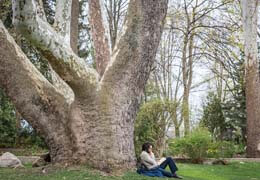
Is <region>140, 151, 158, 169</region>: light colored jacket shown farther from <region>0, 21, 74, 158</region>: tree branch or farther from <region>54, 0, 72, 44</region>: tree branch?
<region>54, 0, 72, 44</region>: tree branch

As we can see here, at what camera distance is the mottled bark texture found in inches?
454

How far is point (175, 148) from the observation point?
10625mm

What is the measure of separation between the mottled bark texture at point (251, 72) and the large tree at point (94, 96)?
6203 millimetres

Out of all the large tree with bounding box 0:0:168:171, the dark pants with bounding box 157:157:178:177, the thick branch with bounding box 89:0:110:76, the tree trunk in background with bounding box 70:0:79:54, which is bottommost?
the dark pants with bounding box 157:157:178:177

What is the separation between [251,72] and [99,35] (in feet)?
19.6

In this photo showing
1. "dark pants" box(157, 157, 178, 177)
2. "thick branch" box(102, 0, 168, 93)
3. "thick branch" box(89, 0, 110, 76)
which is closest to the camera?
"thick branch" box(102, 0, 168, 93)

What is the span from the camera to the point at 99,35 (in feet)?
26.3

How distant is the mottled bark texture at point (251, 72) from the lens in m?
11.5

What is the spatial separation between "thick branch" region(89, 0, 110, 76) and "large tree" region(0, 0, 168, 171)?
1438 millimetres

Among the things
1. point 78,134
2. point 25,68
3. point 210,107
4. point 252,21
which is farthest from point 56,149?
point 210,107

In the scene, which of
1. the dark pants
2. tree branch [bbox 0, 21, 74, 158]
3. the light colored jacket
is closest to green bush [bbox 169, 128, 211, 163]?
the dark pants

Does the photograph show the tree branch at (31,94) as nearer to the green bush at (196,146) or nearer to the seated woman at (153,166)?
the seated woman at (153,166)

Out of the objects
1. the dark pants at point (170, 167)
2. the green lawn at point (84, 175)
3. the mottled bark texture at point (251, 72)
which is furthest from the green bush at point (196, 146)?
the dark pants at point (170, 167)

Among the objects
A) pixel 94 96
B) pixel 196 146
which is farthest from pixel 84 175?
pixel 196 146
